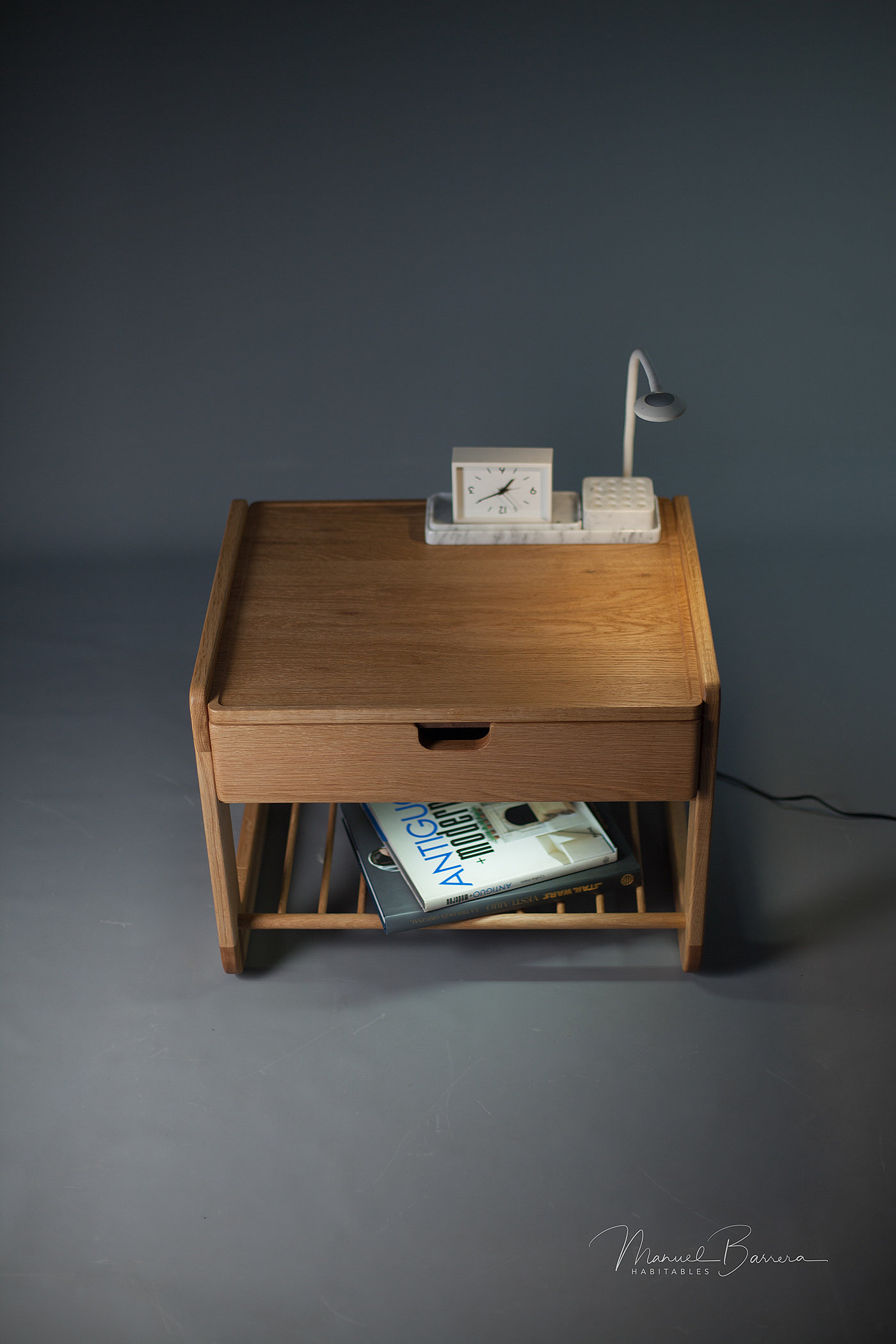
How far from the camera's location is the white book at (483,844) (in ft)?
5.45

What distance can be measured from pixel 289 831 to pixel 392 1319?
76 centimetres

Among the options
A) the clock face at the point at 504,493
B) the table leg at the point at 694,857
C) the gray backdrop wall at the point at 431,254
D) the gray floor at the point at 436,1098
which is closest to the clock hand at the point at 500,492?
the clock face at the point at 504,493

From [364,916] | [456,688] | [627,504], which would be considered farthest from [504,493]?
[364,916]

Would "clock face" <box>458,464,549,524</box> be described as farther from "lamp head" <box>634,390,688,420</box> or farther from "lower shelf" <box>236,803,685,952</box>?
"lower shelf" <box>236,803,685,952</box>

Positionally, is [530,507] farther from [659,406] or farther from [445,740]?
[445,740]

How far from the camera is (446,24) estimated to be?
2.25 m

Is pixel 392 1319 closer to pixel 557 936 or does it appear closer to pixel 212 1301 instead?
pixel 212 1301

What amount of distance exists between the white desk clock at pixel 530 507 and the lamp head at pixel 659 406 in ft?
0.45

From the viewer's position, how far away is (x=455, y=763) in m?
1.51

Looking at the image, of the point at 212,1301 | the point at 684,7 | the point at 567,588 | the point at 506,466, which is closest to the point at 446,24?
the point at 684,7

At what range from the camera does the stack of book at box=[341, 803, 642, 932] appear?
1.66 m

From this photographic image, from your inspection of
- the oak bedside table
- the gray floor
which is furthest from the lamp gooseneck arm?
the gray floor

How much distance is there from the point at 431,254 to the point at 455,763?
52.3 inches

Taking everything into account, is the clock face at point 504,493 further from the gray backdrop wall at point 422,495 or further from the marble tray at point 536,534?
the gray backdrop wall at point 422,495
